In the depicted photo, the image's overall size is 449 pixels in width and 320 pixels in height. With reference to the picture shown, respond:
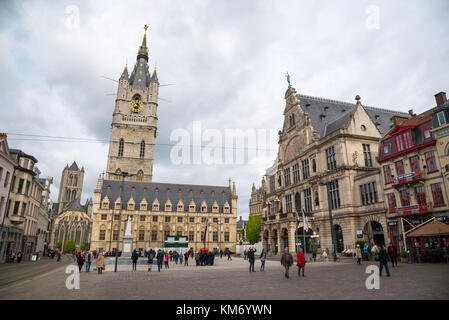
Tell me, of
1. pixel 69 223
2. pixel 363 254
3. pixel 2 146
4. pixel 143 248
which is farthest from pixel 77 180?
pixel 363 254

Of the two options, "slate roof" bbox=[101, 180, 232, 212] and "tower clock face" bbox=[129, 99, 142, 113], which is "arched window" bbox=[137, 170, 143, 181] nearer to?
"slate roof" bbox=[101, 180, 232, 212]

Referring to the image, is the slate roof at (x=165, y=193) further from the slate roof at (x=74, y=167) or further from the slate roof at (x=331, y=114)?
the slate roof at (x=74, y=167)

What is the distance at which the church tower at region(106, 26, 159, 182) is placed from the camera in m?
89.6

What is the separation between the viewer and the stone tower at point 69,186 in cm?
13775

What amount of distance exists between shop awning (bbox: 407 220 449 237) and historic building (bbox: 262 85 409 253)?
23.6 feet

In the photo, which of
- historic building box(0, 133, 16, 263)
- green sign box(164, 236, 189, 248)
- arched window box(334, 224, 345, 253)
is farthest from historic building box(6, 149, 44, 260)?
arched window box(334, 224, 345, 253)

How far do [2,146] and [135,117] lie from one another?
68.8 meters

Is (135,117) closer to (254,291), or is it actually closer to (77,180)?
(77,180)

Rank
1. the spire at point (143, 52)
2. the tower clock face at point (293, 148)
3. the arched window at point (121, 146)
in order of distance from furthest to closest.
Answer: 1. the spire at point (143, 52)
2. the arched window at point (121, 146)
3. the tower clock face at point (293, 148)

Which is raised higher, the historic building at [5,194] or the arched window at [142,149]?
the arched window at [142,149]

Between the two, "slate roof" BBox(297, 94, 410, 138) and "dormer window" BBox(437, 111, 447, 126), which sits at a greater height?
"slate roof" BBox(297, 94, 410, 138)

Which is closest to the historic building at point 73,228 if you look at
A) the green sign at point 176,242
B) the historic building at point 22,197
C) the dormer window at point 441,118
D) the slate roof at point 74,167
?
the slate roof at point 74,167
